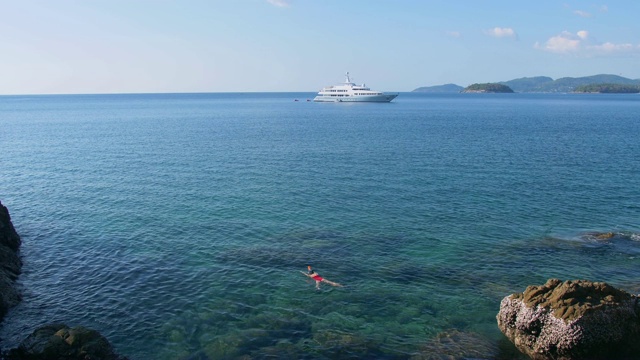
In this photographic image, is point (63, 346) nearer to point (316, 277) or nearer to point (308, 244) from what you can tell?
point (316, 277)

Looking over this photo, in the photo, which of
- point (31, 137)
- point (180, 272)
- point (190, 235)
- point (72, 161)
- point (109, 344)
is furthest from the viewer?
point (31, 137)

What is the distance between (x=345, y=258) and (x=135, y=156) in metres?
54.8

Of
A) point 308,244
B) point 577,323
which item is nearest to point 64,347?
point 308,244

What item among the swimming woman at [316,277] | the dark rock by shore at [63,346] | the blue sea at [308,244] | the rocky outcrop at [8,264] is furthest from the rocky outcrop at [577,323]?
the rocky outcrop at [8,264]

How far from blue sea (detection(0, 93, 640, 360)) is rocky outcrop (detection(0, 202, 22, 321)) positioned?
66cm

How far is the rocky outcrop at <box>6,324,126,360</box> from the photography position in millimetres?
20562

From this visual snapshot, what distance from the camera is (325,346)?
23422 mm

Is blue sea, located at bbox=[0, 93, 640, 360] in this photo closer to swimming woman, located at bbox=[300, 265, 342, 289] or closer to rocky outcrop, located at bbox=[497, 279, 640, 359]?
swimming woman, located at bbox=[300, 265, 342, 289]

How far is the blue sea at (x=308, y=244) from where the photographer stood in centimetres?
2509

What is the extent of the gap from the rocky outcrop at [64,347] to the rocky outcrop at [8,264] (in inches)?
252

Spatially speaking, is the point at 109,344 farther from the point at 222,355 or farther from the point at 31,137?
the point at 31,137

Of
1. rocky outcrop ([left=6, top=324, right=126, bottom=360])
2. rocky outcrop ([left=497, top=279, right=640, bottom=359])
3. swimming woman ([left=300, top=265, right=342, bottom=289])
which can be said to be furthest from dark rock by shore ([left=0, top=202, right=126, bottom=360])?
rocky outcrop ([left=497, top=279, right=640, bottom=359])

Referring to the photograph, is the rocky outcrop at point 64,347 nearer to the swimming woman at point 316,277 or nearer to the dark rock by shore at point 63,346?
the dark rock by shore at point 63,346

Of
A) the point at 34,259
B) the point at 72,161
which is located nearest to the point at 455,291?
the point at 34,259
